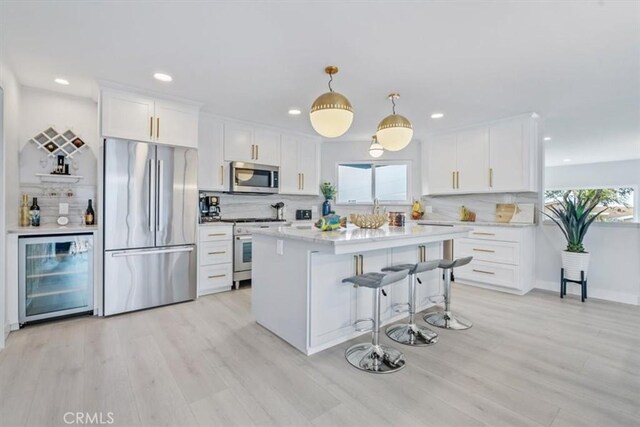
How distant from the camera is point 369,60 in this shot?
8.34 ft

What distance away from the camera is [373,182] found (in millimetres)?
5594

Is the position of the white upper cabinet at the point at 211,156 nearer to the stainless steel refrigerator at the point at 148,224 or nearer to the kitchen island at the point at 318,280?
the stainless steel refrigerator at the point at 148,224

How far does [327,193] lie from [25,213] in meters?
4.01

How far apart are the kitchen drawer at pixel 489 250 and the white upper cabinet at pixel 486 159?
797mm

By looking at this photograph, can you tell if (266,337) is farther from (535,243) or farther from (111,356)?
(535,243)

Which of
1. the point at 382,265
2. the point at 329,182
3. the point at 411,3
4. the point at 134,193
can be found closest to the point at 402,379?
the point at 382,265

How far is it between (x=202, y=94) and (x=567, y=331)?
14.4 ft

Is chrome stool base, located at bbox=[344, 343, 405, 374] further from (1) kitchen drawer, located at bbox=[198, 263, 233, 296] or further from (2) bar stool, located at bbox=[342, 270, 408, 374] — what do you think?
(1) kitchen drawer, located at bbox=[198, 263, 233, 296]

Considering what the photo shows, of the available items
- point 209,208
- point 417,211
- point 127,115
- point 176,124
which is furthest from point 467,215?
point 127,115

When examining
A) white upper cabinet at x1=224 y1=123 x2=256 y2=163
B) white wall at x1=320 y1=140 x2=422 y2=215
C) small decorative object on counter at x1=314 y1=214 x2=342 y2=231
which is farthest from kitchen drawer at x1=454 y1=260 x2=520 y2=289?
white upper cabinet at x1=224 y1=123 x2=256 y2=163

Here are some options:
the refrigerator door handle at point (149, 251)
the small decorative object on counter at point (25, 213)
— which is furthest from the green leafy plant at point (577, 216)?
the small decorative object on counter at point (25, 213)

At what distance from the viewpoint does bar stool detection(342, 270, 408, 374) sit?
2027 millimetres

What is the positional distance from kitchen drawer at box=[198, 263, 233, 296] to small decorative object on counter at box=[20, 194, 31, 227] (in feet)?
5.90

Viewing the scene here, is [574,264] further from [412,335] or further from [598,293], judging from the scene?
[412,335]
